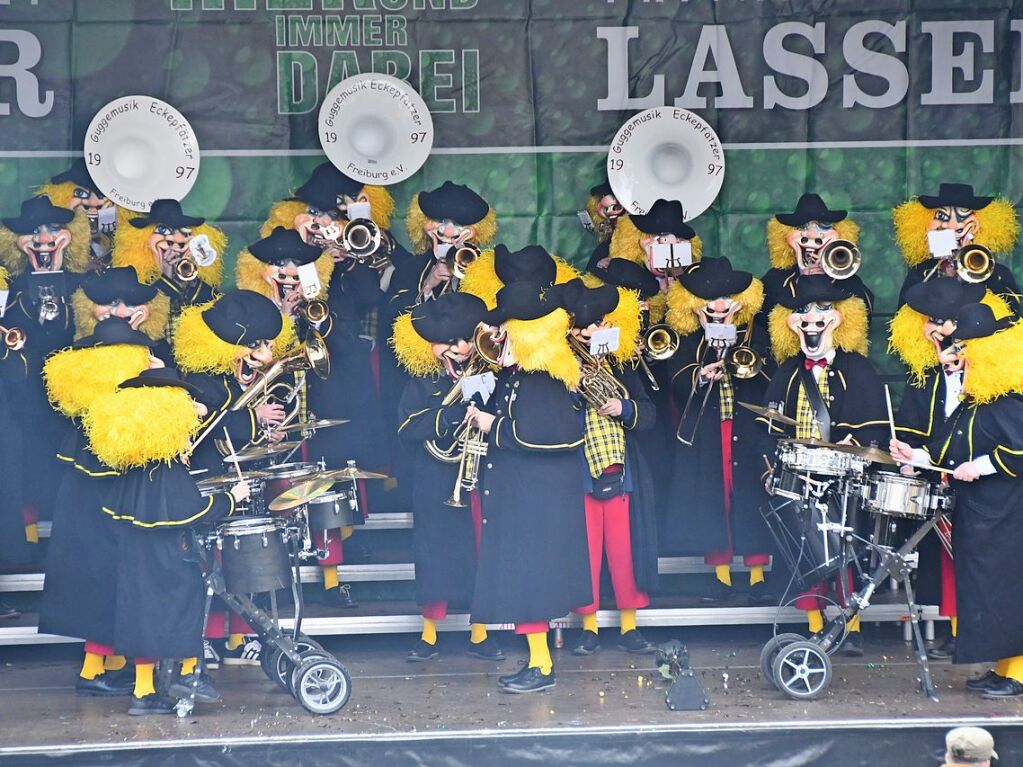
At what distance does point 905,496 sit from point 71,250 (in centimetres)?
427

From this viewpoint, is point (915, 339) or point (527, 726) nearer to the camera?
point (527, 726)

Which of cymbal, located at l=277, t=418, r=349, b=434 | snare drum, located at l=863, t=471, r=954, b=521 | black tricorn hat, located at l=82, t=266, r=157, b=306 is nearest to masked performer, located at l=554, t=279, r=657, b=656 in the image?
cymbal, located at l=277, t=418, r=349, b=434

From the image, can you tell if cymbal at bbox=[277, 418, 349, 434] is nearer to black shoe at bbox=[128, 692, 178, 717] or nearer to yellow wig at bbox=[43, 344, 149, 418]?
yellow wig at bbox=[43, 344, 149, 418]

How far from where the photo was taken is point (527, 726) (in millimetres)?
6293

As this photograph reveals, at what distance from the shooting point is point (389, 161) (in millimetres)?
8297

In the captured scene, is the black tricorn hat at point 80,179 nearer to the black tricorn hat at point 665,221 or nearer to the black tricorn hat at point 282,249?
the black tricorn hat at point 282,249

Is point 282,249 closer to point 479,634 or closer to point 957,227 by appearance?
point 479,634

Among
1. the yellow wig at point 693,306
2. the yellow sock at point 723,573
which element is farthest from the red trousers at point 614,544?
the yellow wig at point 693,306

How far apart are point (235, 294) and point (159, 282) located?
3.64 ft

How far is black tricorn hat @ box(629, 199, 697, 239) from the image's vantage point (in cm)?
788

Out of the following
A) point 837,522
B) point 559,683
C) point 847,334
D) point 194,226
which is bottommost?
point 559,683

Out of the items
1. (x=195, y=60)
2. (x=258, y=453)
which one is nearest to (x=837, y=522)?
(x=258, y=453)

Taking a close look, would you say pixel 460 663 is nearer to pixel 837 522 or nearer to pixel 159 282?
pixel 837 522

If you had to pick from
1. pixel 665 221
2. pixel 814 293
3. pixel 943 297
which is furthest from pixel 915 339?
pixel 665 221
